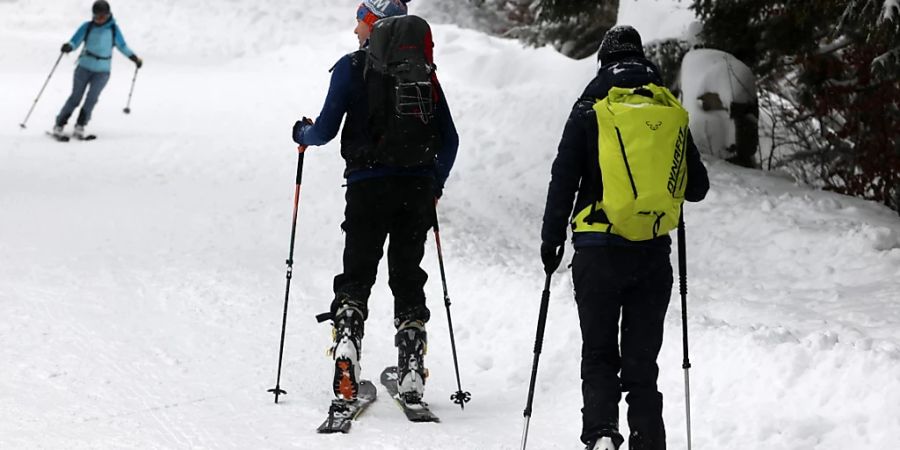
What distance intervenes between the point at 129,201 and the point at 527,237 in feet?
14.4

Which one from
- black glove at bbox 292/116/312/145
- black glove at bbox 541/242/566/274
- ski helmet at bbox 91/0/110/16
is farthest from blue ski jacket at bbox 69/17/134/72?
black glove at bbox 541/242/566/274

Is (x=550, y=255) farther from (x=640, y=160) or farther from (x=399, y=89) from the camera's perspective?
(x=399, y=89)

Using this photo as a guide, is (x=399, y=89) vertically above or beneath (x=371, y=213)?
above

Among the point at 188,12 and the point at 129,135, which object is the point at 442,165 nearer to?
the point at 129,135

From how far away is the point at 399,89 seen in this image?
5.20m

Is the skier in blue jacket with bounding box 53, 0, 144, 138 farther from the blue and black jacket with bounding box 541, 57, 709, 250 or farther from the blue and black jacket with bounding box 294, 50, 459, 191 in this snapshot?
the blue and black jacket with bounding box 541, 57, 709, 250

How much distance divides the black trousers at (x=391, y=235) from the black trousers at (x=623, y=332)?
4.24 feet

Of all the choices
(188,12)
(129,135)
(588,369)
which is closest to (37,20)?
(188,12)

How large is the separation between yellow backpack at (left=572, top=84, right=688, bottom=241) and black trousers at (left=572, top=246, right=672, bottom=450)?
0.45 feet

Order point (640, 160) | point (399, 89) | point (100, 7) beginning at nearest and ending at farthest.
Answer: point (640, 160)
point (399, 89)
point (100, 7)

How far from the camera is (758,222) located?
410 inches

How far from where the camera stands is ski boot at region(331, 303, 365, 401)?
5336 mm

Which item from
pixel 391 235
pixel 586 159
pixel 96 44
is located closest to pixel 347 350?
pixel 391 235

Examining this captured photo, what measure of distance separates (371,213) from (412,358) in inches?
33.6
